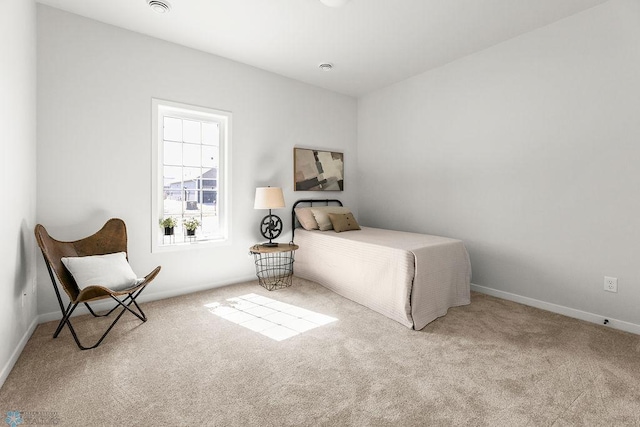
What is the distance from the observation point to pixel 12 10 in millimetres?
2002

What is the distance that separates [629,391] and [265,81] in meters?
4.37

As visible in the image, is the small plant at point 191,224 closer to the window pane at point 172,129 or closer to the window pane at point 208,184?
the window pane at point 208,184

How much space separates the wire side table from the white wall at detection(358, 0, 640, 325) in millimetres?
1830

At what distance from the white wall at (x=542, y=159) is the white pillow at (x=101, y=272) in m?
3.45

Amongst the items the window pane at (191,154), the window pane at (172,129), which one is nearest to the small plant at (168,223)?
the window pane at (191,154)

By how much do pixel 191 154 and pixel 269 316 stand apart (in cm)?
209

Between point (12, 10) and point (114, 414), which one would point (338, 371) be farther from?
point (12, 10)

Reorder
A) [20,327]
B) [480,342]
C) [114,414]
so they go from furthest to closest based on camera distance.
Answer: [480,342] < [20,327] < [114,414]

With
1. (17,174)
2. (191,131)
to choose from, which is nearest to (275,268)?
(191,131)

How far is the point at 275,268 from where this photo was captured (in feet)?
14.0

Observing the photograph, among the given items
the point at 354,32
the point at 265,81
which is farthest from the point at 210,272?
the point at 354,32

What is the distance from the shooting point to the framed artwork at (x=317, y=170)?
14.5 feet

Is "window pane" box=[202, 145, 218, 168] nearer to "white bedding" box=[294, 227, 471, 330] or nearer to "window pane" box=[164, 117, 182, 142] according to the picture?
"window pane" box=[164, 117, 182, 142]

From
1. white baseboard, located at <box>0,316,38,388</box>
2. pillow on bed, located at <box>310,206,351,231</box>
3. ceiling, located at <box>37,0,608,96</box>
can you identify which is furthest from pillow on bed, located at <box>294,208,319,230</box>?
white baseboard, located at <box>0,316,38,388</box>
